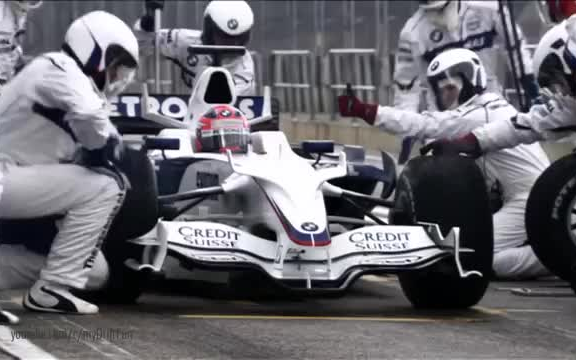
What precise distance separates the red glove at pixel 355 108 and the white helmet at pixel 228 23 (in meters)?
2.60

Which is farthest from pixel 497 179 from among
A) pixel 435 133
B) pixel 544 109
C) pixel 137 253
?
pixel 137 253

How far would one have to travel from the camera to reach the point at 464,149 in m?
12.7

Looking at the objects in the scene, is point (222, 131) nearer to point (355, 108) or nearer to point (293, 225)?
point (355, 108)

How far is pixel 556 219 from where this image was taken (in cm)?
1184

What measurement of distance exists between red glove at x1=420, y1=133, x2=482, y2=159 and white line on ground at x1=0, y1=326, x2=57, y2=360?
11.6 feet

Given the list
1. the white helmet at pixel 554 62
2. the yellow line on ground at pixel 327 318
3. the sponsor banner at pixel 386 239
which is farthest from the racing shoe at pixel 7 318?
the white helmet at pixel 554 62

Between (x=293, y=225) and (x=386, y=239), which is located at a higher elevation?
(x=293, y=225)

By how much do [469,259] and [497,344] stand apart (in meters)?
1.49

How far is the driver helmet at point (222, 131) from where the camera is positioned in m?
12.4

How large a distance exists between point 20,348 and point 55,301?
151cm

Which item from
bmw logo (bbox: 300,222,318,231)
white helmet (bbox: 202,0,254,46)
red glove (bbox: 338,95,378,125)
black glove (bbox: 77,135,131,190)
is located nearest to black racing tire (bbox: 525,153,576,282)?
bmw logo (bbox: 300,222,318,231)

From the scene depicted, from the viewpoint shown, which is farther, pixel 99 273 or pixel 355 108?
pixel 355 108

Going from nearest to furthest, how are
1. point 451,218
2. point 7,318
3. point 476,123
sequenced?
point 7,318 → point 451,218 → point 476,123

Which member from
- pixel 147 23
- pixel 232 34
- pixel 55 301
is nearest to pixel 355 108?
pixel 232 34
